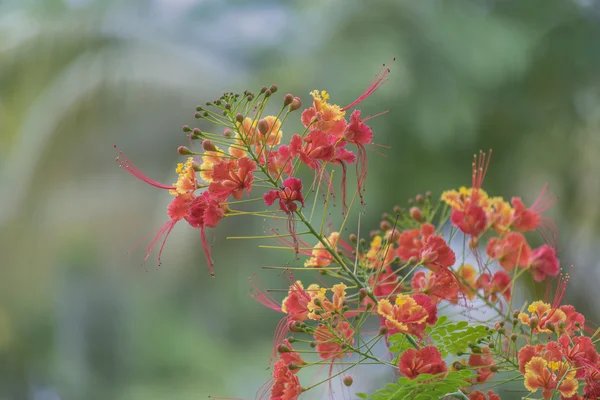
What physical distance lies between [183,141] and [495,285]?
6.44ft

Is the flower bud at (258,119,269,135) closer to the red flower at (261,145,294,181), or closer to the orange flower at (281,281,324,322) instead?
the red flower at (261,145,294,181)

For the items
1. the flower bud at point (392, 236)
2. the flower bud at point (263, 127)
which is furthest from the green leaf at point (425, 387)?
the flower bud at point (263, 127)

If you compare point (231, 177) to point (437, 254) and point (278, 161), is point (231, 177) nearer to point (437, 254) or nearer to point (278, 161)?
point (278, 161)

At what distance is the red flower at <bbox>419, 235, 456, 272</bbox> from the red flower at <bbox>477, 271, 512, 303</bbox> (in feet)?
0.49

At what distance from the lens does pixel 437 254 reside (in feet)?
A: 1.87

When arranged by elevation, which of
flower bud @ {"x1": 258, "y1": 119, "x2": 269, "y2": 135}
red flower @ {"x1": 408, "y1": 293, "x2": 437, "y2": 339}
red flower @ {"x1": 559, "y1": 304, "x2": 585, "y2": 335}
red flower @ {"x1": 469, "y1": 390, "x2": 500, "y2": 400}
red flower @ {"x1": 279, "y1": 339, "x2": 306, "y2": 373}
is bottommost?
red flower @ {"x1": 469, "y1": 390, "x2": 500, "y2": 400}

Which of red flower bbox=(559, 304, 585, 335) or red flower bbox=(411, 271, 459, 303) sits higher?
red flower bbox=(411, 271, 459, 303)

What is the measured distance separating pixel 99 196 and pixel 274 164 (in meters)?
2.17

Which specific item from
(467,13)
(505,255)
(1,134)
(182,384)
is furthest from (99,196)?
(505,255)

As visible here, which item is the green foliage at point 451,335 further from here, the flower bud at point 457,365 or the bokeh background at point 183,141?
the bokeh background at point 183,141

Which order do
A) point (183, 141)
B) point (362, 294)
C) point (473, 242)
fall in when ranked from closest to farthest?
point (362, 294)
point (473, 242)
point (183, 141)

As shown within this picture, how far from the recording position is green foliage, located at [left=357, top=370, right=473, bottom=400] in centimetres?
51

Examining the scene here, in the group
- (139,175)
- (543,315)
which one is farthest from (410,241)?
(139,175)

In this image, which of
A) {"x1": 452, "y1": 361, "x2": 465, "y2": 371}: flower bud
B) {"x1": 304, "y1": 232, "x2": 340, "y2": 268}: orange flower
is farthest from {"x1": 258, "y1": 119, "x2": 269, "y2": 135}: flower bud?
{"x1": 452, "y1": 361, "x2": 465, "y2": 371}: flower bud
